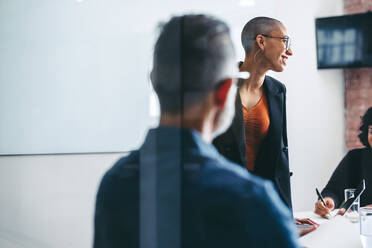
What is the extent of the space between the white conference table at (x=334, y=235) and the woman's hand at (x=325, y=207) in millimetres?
68

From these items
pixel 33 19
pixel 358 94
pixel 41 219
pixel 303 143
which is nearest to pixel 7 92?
pixel 33 19

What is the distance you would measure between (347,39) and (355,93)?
520 millimetres

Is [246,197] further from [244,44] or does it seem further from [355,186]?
[355,186]

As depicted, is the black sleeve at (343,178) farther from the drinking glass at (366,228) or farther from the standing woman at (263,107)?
the drinking glass at (366,228)

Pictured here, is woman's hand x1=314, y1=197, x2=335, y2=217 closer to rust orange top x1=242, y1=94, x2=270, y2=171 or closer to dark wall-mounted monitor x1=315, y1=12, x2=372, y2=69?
rust orange top x1=242, y1=94, x2=270, y2=171

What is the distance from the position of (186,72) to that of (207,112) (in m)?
0.09

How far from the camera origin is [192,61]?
0.67 meters

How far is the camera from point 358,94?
2.53 m

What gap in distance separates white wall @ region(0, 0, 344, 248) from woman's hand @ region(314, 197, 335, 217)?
0.28m

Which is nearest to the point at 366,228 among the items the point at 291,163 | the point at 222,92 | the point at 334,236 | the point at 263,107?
the point at 334,236

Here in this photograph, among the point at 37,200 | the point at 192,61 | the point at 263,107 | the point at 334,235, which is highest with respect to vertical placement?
the point at 192,61

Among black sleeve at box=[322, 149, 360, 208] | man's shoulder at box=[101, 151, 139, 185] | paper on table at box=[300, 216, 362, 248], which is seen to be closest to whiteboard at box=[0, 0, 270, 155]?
man's shoulder at box=[101, 151, 139, 185]

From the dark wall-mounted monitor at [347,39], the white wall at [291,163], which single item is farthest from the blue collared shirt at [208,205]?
the dark wall-mounted monitor at [347,39]

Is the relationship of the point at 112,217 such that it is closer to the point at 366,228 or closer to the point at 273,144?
the point at 366,228
